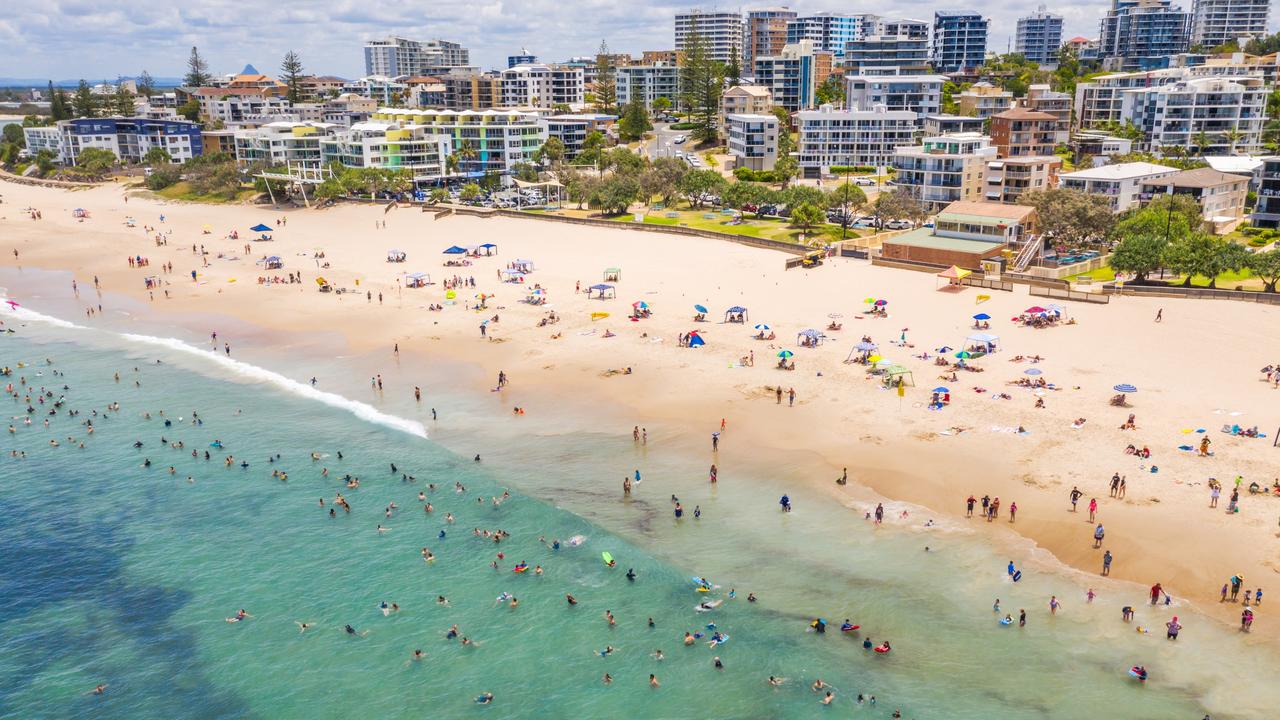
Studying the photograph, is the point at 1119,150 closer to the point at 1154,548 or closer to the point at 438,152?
the point at 438,152

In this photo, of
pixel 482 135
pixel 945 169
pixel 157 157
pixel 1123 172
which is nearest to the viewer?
pixel 1123 172

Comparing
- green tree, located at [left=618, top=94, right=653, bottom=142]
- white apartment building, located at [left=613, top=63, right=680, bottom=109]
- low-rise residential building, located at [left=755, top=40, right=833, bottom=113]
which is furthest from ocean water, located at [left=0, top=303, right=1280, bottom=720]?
white apartment building, located at [left=613, top=63, right=680, bottom=109]

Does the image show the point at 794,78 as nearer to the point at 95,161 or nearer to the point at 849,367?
the point at 95,161

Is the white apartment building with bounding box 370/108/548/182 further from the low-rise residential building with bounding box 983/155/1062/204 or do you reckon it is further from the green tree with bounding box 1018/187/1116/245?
the green tree with bounding box 1018/187/1116/245

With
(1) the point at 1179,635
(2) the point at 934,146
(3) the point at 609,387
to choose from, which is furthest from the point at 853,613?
(2) the point at 934,146

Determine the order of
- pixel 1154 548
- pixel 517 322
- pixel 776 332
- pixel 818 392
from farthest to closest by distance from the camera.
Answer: pixel 517 322 < pixel 776 332 < pixel 818 392 < pixel 1154 548

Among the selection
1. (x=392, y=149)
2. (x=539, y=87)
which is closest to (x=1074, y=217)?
(x=392, y=149)
